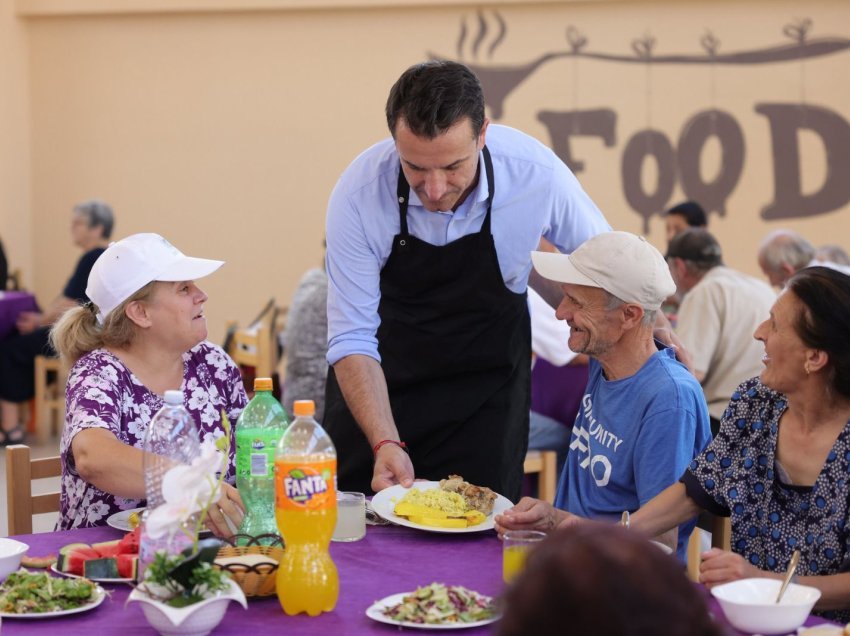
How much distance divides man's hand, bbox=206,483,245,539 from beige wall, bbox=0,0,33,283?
6978mm

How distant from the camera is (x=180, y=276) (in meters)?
2.52

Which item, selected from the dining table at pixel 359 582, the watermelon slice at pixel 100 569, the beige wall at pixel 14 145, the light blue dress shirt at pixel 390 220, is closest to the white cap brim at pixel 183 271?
the light blue dress shirt at pixel 390 220

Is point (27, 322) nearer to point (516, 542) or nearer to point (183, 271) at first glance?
point (183, 271)

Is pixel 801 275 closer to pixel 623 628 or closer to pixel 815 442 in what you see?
pixel 815 442

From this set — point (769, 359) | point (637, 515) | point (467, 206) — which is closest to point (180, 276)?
point (467, 206)

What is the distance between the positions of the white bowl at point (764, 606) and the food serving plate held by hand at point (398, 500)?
1.86 feet

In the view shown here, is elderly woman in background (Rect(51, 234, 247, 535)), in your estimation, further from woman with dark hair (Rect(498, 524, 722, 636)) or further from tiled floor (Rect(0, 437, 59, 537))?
tiled floor (Rect(0, 437, 59, 537))

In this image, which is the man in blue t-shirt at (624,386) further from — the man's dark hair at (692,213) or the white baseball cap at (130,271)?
the man's dark hair at (692,213)

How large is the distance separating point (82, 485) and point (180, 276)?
0.51m

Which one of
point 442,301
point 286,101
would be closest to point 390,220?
point 442,301

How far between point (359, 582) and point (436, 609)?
243 mm

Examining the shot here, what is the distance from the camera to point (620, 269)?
7.91 ft

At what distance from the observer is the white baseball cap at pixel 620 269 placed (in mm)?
2396

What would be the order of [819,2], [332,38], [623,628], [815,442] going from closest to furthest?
1. [623,628]
2. [815,442]
3. [819,2]
4. [332,38]
